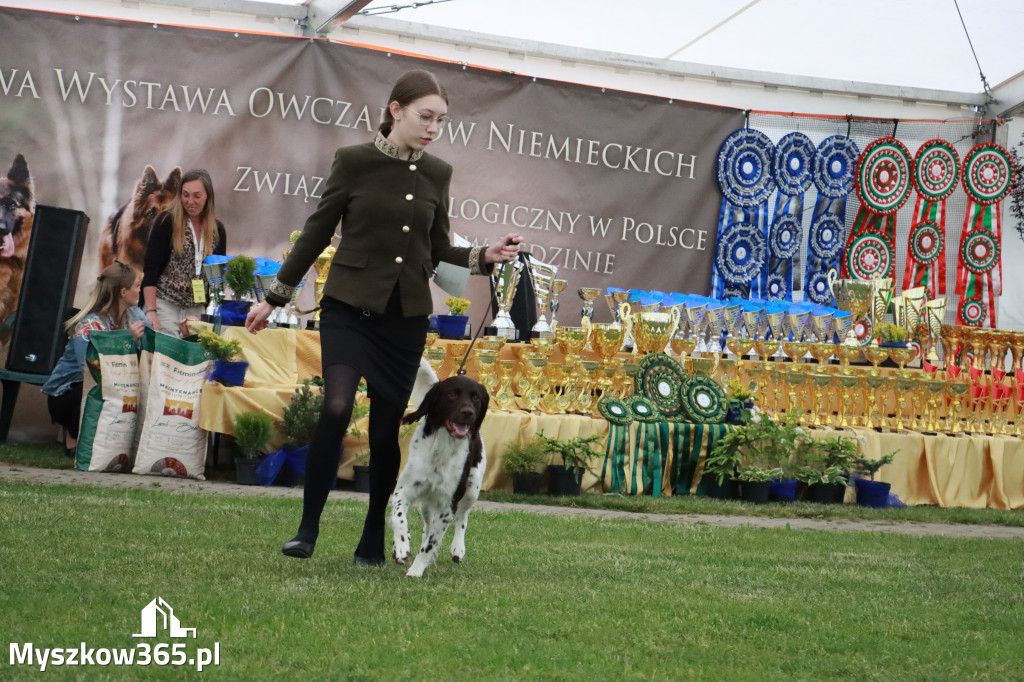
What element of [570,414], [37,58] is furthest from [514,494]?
[37,58]

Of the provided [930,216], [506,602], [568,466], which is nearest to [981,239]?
[930,216]

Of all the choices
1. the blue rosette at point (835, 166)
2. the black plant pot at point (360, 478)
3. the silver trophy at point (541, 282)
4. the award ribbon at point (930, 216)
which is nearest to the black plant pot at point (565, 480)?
the black plant pot at point (360, 478)

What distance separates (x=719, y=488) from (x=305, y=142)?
4.02 meters

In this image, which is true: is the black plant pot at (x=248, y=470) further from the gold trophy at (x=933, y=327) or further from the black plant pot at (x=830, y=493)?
the gold trophy at (x=933, y=327)

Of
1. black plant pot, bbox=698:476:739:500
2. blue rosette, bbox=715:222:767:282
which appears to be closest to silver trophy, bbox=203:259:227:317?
black plant pot, bbox=698:476:739:500

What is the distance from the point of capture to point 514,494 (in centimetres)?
682

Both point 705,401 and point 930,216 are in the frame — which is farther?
point 930,216

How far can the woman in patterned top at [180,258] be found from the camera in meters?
7.57

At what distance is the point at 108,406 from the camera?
270 inches

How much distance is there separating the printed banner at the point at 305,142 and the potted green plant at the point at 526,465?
243 centimetres

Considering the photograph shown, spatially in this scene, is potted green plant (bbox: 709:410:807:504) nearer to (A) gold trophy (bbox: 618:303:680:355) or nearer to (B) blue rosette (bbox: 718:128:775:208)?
(A) gold trophy (bbox: 618:303:680:355)

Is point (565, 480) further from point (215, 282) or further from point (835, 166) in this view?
point (835, 166)

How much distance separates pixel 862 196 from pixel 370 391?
23.7 feet

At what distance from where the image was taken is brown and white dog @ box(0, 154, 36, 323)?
26.7 ft
